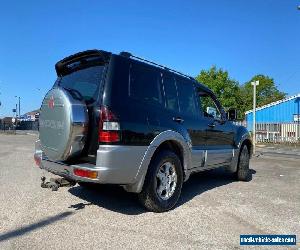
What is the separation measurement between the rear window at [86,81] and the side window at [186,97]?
5.29 ft

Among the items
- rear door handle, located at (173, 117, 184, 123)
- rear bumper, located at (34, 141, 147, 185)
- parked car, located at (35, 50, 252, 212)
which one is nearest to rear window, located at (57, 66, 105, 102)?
parked car, located at (35, 50, 252, 212)

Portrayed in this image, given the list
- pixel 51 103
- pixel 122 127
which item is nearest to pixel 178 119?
pixel 122 127

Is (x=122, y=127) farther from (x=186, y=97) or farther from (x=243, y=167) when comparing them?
(x=243, y=167)

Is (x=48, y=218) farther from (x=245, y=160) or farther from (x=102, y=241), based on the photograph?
(x=245, y=160)

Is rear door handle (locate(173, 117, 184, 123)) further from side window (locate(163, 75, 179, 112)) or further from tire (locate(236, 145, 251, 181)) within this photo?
tire (locate(236, 145, 251, 181))

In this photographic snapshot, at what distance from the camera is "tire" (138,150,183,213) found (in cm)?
504

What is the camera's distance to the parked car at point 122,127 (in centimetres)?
456

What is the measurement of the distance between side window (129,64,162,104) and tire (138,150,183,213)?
32.2 inches

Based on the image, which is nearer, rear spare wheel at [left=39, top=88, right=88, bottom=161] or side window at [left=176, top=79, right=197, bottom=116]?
rear spare wheel at [left=39, top=88, right=88, bottom=161]

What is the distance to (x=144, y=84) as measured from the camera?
5242 mm

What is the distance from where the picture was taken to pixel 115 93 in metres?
4.70

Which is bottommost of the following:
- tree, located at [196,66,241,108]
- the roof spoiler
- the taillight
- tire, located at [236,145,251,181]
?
tire, located at [236,145,251,181]

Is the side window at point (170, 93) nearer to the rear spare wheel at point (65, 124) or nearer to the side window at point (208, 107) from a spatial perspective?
the side window at point (208, 107)

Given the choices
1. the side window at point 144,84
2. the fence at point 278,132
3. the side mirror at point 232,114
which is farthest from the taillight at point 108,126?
the fence at point 278,132
